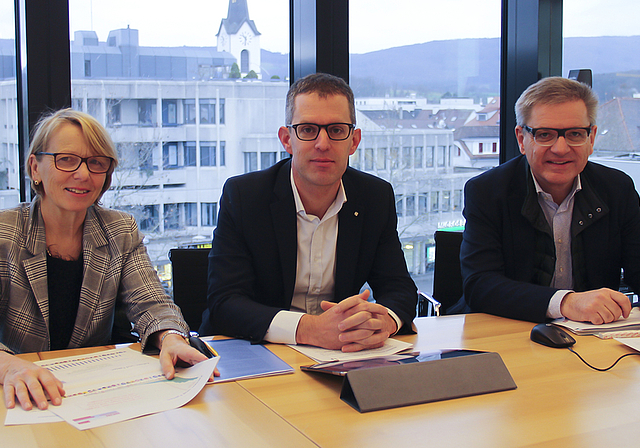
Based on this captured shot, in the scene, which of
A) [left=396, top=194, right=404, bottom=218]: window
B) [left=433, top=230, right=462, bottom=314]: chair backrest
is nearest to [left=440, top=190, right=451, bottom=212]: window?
[left=396, top=194, right=404, bottom=218]: window

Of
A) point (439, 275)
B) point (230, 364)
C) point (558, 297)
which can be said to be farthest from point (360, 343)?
point (439, 275)

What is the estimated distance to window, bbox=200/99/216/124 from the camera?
2842mm

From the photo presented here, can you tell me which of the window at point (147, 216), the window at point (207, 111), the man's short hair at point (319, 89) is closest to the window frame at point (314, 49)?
the window at point (207, 111)

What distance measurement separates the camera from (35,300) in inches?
69.4

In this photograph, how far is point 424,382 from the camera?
1248 mm

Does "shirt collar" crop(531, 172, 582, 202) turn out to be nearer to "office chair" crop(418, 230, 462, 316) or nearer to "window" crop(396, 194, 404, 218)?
"office chair" crop(418, 230, 462, 316)

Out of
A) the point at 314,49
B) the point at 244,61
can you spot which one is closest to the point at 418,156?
the point at 314,49

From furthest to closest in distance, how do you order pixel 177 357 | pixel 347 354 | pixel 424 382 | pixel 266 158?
pixel 266 158
pixel 347 354
pixel 177 357
pixel 424 382

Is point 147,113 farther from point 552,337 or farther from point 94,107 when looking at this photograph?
point 552,337

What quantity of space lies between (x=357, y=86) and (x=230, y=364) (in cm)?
210

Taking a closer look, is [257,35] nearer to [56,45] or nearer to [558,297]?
[56,45]

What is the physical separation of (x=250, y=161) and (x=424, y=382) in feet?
6.37

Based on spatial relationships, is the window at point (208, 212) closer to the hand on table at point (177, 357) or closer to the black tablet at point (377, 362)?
the hand on table at point (177, 357)

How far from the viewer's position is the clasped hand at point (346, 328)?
155 cm
